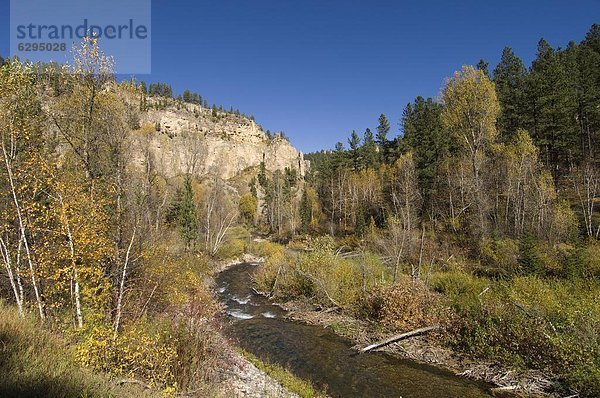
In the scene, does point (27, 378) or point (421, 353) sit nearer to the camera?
point (27, 378)

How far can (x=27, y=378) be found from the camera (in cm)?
534

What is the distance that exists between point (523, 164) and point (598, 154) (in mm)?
22220

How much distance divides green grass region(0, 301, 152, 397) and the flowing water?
827 centimetres

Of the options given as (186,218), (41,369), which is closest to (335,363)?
(41,369)

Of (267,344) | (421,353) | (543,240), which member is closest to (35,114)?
(267,344)

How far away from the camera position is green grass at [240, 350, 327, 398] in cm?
1179

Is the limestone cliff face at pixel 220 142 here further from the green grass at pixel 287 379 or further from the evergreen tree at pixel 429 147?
the green grass at pixel 287 379

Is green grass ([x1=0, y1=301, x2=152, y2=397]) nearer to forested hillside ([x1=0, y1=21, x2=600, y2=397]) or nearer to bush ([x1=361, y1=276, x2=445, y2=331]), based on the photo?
forested hillside ([x1=0, y1=21, x2=600, y2=397])

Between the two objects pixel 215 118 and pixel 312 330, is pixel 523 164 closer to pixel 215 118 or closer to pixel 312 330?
pixel 312 330

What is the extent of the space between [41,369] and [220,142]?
129 m

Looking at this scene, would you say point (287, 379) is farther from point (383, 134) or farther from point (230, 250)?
point (383, 134)

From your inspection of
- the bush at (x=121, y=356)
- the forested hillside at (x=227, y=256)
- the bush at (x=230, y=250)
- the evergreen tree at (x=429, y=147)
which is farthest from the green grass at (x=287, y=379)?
the evergreen tree at (x=429, y=147)

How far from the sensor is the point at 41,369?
5867mm

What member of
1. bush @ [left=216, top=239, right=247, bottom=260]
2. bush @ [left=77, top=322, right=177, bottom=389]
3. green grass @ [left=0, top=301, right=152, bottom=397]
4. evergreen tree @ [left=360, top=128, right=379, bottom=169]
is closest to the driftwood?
bush @ [left=77, top=322, right=177, bottom=389]
